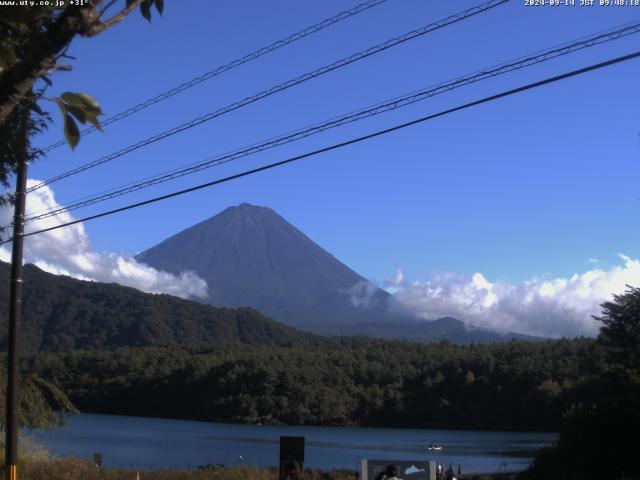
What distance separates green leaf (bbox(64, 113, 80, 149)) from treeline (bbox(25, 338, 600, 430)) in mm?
81564

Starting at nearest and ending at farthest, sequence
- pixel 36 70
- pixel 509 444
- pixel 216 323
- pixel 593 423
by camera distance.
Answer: pixel 36 70, pixel 593 423, pixel 509 444, pixel 216 323

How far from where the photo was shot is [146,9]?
13.2 ft

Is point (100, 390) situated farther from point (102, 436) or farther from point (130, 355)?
point (102, 436)

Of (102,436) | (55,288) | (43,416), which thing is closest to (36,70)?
(43,416)

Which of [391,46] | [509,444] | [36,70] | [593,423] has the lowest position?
[509,444]

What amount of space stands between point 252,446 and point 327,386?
42.4m

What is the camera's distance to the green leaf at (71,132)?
3.56 meters

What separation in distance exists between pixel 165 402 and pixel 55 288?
223 feet

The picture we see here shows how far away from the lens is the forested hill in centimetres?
14600

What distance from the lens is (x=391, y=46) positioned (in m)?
10.4

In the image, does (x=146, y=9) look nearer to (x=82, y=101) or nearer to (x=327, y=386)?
(x=82, y=101)

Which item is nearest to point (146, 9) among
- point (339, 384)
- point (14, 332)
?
point (14, 332)

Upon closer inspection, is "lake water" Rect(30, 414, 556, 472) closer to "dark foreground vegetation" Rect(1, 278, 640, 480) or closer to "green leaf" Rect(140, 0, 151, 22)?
"dark foreground vegetation" Rect(1, 278, 640, 480)

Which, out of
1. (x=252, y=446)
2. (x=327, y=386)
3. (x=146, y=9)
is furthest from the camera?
(x=327, y=386)
